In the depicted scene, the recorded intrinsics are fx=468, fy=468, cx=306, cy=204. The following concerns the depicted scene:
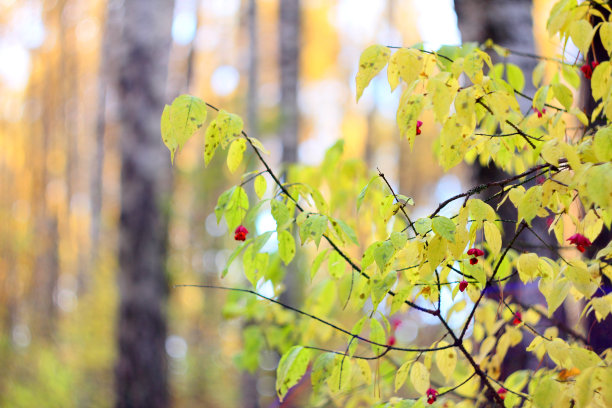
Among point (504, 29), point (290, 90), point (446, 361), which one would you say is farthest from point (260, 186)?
point (290, 90)

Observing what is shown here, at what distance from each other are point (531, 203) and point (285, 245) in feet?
1.74

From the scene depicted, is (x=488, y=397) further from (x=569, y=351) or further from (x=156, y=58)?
(x=156, y=58)

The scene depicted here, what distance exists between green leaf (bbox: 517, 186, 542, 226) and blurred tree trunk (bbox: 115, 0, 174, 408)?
2.73 metres

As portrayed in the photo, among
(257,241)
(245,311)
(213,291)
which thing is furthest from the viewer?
(213,291)

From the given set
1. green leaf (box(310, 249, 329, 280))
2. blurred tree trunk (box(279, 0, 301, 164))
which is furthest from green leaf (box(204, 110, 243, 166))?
blurred tree trunk (box(279, 0, 301, 164))

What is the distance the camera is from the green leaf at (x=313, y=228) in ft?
3.17

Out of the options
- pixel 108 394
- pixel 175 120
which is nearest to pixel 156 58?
pixel 175 120

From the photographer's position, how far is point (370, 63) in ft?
3.23

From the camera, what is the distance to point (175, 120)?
98cm

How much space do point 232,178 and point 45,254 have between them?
6.55 m

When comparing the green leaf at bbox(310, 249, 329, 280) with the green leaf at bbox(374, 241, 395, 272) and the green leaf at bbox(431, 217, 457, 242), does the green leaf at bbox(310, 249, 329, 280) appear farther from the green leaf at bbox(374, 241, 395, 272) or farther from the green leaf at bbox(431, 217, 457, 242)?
the green leaf at bbox(431, 217, 457, 242)

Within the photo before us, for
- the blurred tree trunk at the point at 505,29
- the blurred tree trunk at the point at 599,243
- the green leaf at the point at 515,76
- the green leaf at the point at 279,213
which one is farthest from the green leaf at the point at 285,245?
the blurred tree trunk at the point at 505,29

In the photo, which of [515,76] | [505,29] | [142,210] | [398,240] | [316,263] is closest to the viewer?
[398,240]

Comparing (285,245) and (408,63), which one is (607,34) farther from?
(285,245)
